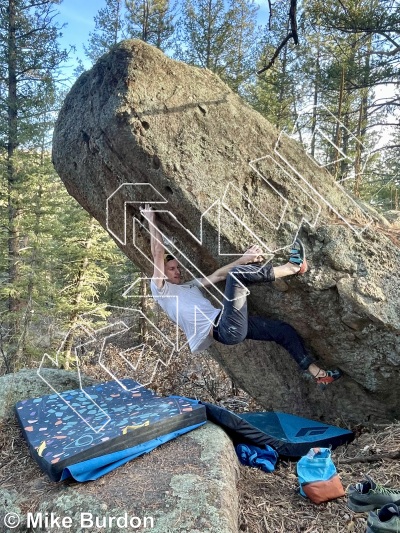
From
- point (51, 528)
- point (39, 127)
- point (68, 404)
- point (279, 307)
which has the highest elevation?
point (39, 127)

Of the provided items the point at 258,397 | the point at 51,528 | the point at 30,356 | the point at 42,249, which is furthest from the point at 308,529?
the point at 42,249

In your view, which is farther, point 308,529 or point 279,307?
point 279,307

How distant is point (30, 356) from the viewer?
36.2 feet

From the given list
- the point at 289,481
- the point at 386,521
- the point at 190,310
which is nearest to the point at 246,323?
the point at 190,310

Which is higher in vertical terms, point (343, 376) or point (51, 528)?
point (343, 376)

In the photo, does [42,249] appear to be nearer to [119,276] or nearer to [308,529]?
[119,276]

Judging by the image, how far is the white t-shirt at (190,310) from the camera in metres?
4.58

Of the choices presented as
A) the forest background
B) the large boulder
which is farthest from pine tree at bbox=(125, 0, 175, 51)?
the large boulder

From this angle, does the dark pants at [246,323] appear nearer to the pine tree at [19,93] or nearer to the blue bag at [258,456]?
the blue bag at [258,456]

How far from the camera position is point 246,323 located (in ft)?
14.5

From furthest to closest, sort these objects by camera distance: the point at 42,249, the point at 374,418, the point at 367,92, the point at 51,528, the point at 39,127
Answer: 1. the point at 367,92
2. the point at 39,127
3. the point at 42,249
4. the point at 374,418
5. the point at 51,528

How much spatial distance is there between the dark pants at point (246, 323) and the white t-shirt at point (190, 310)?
0.16 metres

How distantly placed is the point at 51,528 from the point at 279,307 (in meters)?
2.94

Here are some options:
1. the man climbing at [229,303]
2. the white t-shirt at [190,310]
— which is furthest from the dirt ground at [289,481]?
the white t-shirt at [190,310]
